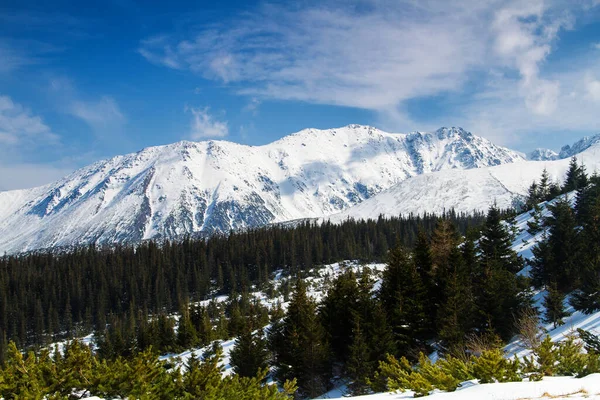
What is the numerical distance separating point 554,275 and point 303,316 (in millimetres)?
25680

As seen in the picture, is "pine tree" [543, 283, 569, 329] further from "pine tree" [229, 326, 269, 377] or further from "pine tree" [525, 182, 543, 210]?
"pine tree" [525, 182, 543, 210]

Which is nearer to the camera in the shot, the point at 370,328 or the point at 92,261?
the point at 370,328

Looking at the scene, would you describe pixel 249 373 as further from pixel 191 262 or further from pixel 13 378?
pixel 191 262

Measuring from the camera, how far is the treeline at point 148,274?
389 ft

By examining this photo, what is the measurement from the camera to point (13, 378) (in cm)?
1259

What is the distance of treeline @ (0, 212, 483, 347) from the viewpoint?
389ft

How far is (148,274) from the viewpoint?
459 feet

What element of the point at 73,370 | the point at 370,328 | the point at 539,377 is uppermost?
the point at 73,370

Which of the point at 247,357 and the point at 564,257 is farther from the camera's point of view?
the point at 564,257

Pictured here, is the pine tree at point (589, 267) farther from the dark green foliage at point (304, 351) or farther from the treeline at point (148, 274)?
the treeline at point (148, 274)

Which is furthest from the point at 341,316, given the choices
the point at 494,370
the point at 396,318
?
the point at 494,370

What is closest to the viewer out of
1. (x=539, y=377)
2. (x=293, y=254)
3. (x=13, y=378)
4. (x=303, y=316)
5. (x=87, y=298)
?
(x=13, y=378)

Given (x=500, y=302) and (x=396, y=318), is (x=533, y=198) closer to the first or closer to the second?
(x=500, y=302)

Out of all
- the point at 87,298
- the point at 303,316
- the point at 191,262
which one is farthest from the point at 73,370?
the point at 191,262
